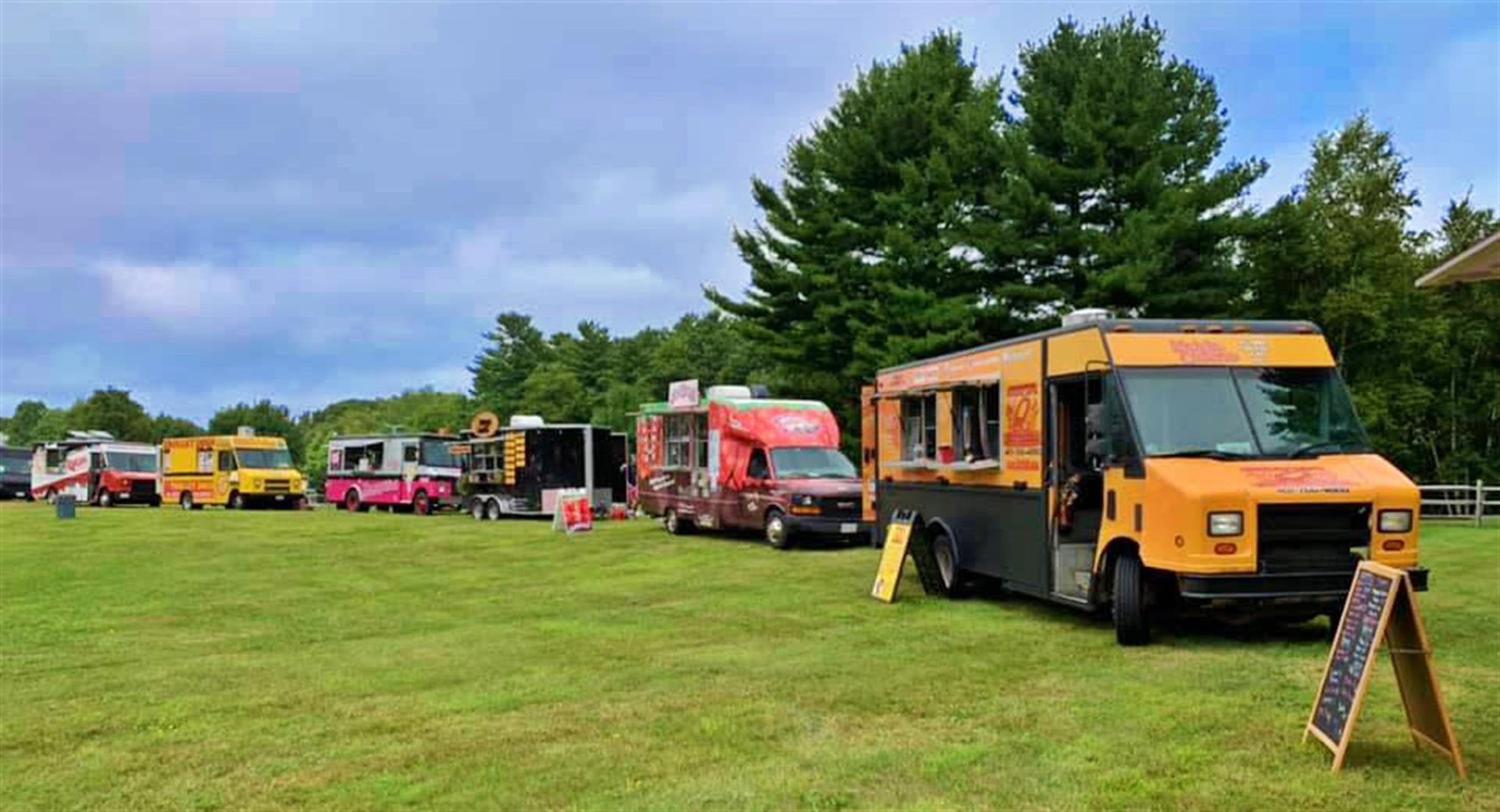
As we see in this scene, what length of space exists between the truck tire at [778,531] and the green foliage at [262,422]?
103120mm

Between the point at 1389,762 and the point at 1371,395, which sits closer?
the point at 1389,762

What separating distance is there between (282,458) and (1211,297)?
100 feet

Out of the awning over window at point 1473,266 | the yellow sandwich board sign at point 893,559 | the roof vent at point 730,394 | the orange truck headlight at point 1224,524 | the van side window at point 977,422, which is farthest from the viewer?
the roof vent at point 730,394

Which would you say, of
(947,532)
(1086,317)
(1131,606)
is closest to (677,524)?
(947,532)

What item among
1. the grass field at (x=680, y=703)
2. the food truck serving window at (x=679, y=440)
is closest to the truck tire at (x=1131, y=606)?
the grass field at (x=680, y=703)

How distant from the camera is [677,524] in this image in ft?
77.4

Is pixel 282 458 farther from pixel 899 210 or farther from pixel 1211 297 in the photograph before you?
pixel 1211 297

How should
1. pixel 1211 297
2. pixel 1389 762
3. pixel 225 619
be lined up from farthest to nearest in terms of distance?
pixel 1211 297, pixel 225 619, pixel 1389 762

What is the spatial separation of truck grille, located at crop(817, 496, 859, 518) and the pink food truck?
19.1 meters

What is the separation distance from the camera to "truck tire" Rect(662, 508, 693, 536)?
23438 mm

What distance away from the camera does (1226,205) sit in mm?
27953

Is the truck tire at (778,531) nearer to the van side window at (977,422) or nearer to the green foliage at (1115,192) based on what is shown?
the van side window at (977,422)

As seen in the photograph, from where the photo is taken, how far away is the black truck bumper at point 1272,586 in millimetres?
8734

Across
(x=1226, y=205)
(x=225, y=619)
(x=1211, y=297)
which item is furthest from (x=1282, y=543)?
(x=1226, y=205)
